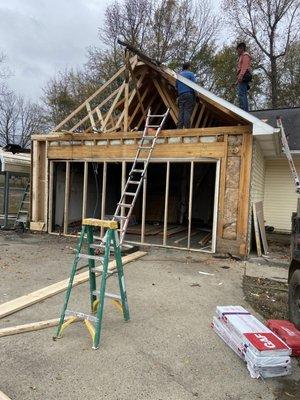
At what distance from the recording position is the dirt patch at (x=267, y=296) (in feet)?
15.8

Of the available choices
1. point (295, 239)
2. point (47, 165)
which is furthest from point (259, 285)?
point (47, 165)

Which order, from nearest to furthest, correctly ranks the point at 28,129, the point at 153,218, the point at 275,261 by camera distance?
1. the point at 275,261
2. the point at 153,218
3. the point at 28,129

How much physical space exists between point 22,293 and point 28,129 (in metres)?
35.3

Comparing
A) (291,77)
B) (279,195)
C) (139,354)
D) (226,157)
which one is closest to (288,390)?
(139,354)

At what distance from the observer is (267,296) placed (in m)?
5.54

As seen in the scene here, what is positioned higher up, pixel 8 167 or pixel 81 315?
pixel 8 167

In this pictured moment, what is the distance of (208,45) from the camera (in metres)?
23.7

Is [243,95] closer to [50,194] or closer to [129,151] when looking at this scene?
[129,151]

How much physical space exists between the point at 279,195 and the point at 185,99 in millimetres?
5623

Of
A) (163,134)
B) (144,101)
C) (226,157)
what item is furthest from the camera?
(144,101)

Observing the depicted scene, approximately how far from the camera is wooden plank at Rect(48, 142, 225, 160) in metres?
8.44

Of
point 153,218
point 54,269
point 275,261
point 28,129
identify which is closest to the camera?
point 54,269

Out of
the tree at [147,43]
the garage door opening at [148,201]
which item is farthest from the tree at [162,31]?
the garage door opening at [148,201]

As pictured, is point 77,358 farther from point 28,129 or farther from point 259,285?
point 28,129
